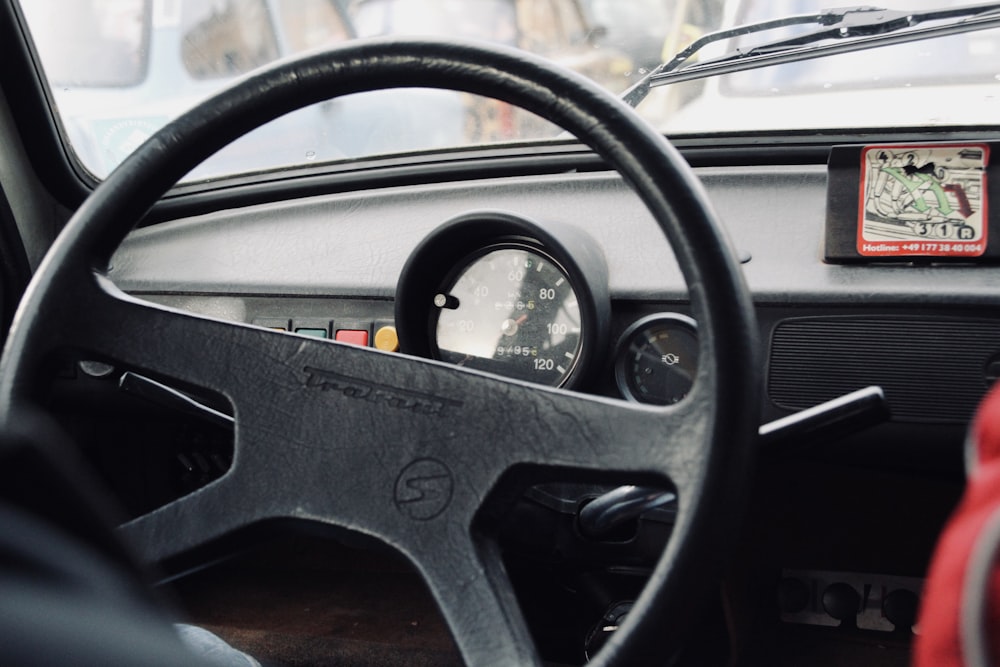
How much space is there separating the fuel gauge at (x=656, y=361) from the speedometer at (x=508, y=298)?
52 mm

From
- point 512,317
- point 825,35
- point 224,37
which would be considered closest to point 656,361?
point 512,317

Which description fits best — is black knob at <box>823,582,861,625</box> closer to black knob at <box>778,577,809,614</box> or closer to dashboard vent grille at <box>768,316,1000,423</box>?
black knob at <box>778,577,809,614</box>

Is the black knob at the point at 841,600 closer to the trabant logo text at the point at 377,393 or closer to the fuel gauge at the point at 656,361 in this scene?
the fuel gauge at the point at 656,361

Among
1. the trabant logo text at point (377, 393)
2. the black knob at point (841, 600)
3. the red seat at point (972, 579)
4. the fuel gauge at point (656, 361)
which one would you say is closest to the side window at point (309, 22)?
the fuel gauge at point (656, 361)

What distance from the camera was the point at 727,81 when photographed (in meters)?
1.73

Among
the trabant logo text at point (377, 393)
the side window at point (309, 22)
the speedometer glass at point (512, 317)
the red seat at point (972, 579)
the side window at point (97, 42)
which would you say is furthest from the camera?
the side window at point (97, 42)

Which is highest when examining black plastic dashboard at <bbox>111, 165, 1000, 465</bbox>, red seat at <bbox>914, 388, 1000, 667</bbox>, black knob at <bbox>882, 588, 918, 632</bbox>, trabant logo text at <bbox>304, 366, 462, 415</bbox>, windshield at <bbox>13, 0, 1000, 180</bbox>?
windshield at <bbox>13, 0, 1000, 180</bbox>

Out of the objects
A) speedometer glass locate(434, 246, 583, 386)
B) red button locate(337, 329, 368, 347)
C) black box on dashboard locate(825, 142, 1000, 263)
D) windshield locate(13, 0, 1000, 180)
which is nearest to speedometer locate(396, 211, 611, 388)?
speedometer glass locate(434, 246, 583, 386)

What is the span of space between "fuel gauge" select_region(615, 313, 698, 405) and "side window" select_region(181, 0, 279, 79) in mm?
928

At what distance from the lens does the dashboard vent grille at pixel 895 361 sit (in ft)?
4.69

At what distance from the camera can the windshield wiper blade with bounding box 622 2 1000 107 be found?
5.19ft

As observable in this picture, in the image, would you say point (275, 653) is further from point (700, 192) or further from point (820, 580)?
point (700, 192)

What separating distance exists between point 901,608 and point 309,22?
4.89 feet

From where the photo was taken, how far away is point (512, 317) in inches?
63.9
